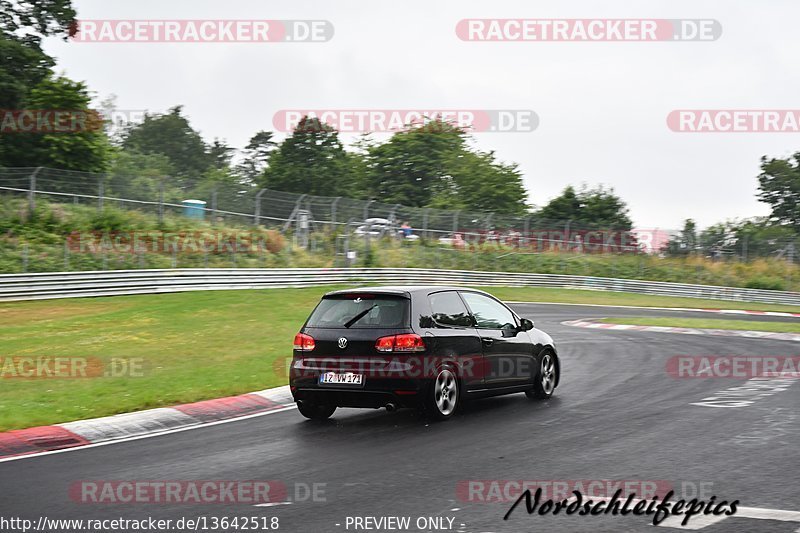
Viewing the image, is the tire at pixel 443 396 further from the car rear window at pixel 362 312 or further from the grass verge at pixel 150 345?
the grass verge at pixel 150 345

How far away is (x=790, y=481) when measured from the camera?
6.99 meters

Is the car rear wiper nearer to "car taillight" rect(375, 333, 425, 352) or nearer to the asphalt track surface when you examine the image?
→ "car taillight" rect(375, 333, 425, 352)

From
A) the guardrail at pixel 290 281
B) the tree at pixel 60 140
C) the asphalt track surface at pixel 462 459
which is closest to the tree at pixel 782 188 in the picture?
the guardrail at pixel 290 281

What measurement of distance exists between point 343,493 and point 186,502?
1.13 metres

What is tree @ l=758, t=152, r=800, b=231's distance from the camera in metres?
84.8

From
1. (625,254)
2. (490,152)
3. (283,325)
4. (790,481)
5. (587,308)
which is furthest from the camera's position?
(490,152)

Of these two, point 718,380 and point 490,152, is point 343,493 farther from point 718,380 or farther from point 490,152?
point 490,152

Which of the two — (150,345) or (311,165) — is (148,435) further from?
(311,165)

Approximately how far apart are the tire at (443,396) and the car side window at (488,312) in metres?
0.94

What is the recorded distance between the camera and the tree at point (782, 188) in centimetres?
8481

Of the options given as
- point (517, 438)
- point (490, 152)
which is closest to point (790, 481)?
point (517, 438)

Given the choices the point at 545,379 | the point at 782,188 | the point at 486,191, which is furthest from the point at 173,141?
the point at 545,379

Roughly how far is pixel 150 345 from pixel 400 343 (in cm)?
940

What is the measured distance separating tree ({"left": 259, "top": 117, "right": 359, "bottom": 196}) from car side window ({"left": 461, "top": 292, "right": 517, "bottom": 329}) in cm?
7322
